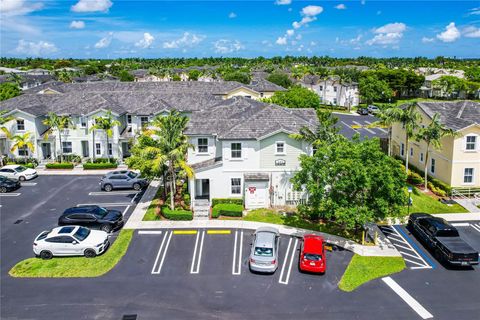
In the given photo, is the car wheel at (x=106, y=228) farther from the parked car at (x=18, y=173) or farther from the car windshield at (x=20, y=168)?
the car windshield at (x=20, y=168)

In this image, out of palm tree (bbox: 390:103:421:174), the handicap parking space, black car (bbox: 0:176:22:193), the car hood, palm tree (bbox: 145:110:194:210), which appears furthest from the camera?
palm tree (bbox: 390:103:421:174)

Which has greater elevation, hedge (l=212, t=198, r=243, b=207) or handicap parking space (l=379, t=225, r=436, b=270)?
hedge (l=212, t=198, r=243, b=207)

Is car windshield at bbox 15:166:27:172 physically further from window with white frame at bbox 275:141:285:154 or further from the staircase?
window with white frame at bbox 275:141:285:154

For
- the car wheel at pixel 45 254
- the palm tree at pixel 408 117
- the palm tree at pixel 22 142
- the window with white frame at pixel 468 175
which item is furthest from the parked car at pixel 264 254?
the palm tree at pixel 22 142

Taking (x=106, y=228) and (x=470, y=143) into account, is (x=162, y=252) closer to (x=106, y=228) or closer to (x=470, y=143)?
(x=106, y=228)

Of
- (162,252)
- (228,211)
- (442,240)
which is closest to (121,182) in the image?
(228,211)

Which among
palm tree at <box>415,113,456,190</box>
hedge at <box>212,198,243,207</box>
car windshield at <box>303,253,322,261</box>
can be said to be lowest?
car windshield at <box>303,253,322,261</box>

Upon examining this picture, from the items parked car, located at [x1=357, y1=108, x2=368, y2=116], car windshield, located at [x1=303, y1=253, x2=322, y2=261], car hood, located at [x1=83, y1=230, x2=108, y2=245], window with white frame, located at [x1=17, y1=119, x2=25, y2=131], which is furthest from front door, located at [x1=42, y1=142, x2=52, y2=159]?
parked car, located at [x1=357, y1=108, x2=368, y2=116]
